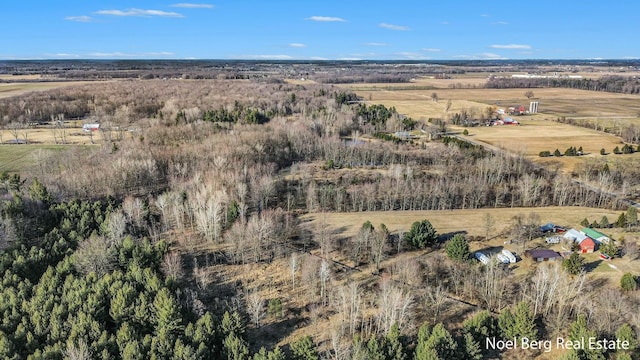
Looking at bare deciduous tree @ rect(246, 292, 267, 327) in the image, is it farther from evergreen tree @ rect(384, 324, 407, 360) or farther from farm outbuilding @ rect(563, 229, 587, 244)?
farm outbuilding @ rect(563, 229, 587, 244)

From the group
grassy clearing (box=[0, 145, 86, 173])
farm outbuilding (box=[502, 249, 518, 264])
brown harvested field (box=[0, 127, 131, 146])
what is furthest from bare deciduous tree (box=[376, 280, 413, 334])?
brown harvested field (box=[0, 127, 131, 146])

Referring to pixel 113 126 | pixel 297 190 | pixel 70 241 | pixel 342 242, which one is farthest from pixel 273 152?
pixel 113 126

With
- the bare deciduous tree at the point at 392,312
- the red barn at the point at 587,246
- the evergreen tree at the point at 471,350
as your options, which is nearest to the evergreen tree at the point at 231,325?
the bare deciduous tree at the point at 392,312

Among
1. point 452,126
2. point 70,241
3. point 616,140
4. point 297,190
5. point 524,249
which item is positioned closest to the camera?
point 70,241

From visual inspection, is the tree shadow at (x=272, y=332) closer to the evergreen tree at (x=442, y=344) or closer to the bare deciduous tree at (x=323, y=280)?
the bare deciduous tree at (x=323, y=280)

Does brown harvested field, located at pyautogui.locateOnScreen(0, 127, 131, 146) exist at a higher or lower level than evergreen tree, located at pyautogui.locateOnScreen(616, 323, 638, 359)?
higher

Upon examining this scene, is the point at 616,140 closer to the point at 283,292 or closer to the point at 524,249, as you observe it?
the point at 524,249

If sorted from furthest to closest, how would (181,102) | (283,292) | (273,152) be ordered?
(181,102)
(273,152)
(283,292)
